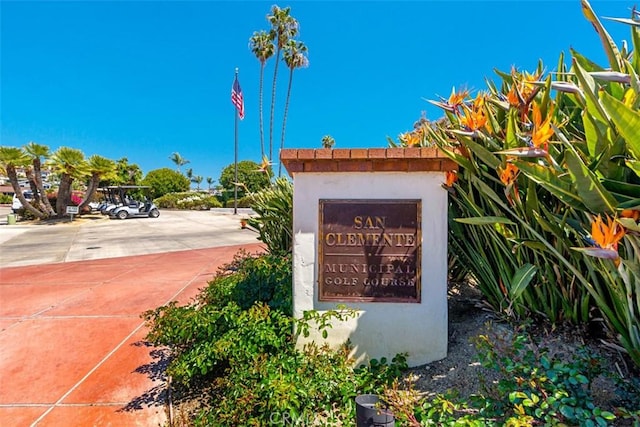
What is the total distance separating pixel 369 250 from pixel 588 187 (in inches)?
56.8

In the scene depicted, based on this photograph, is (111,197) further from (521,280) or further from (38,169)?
(521,280)

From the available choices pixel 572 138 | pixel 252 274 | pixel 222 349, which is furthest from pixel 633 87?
pixel 252 274

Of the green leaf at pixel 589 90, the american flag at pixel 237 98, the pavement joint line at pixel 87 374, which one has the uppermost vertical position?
the american flag at pixel 237 98

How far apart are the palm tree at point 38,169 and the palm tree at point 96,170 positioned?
5.73 ft

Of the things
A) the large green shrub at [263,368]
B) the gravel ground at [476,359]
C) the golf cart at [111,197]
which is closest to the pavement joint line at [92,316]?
the large green shrub at [263,368]

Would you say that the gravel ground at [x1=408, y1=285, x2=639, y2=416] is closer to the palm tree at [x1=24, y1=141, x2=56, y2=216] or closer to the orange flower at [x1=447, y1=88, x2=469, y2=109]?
the orange flower at [x1=447, y1=88, x2=469, y2=109]

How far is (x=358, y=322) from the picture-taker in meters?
Answer: 2.68

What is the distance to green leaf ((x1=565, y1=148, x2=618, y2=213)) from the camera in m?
1.59

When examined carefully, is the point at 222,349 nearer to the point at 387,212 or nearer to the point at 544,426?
the point at 387,212

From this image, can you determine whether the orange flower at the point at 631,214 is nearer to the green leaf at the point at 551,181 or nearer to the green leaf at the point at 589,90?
the green leaf at the point at 551,181

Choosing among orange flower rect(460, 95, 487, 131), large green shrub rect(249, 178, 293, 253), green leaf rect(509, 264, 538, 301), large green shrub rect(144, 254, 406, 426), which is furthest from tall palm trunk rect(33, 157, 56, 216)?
green leaf rect(509, 264, 538, 301)

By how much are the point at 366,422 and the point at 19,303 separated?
523 cm

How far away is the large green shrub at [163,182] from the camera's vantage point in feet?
146

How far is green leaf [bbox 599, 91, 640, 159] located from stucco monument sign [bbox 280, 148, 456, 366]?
116 cm
